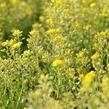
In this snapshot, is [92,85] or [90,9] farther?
[90,9]

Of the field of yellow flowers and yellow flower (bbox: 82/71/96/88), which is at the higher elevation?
the field of yellow flowers

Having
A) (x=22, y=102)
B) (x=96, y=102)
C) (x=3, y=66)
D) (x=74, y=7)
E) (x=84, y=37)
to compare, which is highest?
(x=74, y=7)

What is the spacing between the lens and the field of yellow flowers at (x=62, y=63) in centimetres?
381

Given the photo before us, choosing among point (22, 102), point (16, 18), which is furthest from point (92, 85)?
point (16, 18)

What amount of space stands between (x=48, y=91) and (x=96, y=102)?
366 millimetres

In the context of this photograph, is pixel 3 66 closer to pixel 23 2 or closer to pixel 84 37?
pixel 84 37

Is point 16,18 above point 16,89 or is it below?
above

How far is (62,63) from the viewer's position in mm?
4418

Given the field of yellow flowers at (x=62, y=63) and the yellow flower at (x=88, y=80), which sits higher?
the field of yellow flowers at (x=62, y=63)

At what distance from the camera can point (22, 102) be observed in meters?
4.53

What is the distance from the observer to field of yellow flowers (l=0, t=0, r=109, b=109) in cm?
381

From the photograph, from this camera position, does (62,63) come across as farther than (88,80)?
Yes

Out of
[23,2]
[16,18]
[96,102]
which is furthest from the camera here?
[23,2]

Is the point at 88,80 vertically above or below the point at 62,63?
below
